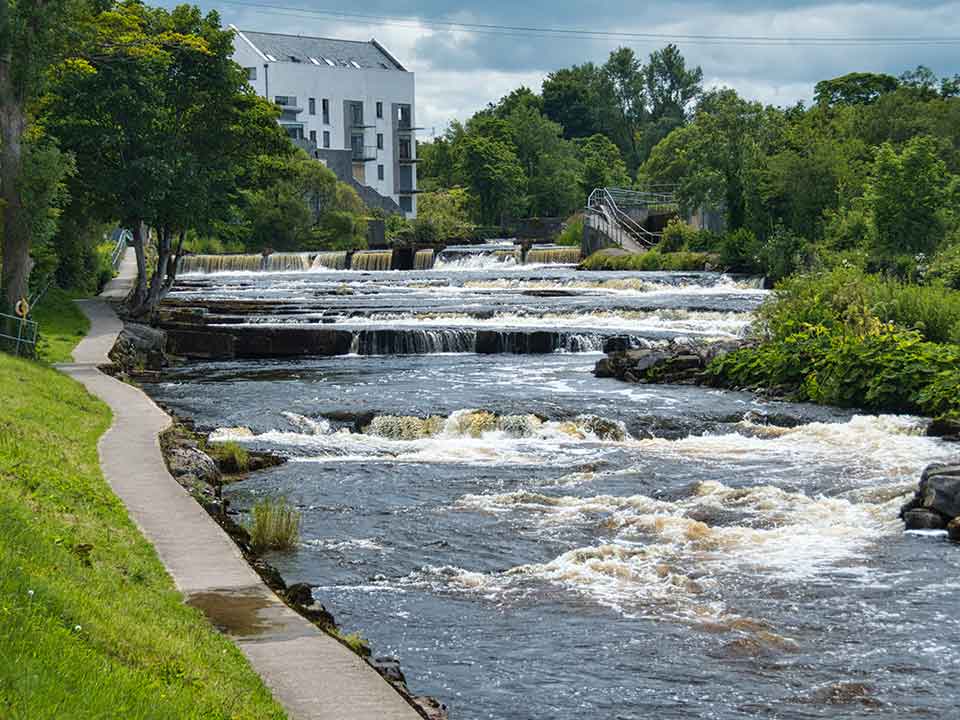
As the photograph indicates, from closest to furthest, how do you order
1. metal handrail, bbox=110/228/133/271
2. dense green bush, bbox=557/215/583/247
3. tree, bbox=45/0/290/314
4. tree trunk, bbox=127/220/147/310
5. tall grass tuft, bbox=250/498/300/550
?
tall grass tuft, bbox=250/498/300/550 < tree, bbox=45/0/290/314 < tree trunk, bbox=127/220/147/310 < metal handrail, bbox=110/228/133/271 < dense green bush, bbox=557/215/583/247

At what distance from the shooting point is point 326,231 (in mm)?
78938

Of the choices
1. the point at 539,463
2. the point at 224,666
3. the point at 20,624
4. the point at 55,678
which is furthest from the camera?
the point at 539,463

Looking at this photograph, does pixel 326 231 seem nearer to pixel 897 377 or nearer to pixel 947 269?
pixel 947 269

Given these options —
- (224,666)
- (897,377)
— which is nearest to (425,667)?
(224,666)

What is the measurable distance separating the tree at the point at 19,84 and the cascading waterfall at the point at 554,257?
4028 centimetres

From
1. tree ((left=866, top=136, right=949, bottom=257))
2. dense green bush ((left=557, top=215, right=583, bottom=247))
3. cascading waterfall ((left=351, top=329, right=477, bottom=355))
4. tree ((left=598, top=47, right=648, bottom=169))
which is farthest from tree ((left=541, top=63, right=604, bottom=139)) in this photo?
cascading waterfall ((left=351, top=329, right=477, bottom=355))

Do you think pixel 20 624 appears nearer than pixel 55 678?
No

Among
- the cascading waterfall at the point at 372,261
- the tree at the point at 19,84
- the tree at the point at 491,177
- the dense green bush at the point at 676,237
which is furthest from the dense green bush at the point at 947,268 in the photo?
the tree at the point at 491,177

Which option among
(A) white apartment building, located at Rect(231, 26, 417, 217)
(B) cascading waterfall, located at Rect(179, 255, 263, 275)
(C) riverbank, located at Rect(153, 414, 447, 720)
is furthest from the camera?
(A) white apartment building, located at Rect(231, 26, 417, 217)

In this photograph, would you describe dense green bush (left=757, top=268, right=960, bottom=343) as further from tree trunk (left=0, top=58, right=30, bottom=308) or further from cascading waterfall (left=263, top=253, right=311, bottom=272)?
cascading waterfall (left=263, top=253, right=311, bottom=272)

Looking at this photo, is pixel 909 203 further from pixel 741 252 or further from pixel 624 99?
pixel 624 99

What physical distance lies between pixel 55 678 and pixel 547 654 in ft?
17.6

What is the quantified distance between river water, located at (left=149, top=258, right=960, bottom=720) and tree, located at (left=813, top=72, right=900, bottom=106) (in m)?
62.1

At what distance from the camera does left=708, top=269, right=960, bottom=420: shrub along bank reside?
77.3 feet
